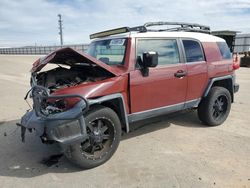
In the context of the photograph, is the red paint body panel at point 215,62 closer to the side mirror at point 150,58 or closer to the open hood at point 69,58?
the side mirror at point 150,58

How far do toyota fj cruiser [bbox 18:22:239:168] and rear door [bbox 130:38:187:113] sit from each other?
0.6 inches

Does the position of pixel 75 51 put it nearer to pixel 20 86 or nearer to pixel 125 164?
pixel 125 164

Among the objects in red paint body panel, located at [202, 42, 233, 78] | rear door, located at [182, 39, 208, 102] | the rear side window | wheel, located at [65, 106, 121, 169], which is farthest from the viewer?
the rear side window

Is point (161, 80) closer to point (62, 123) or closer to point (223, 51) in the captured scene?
point (62, 123)

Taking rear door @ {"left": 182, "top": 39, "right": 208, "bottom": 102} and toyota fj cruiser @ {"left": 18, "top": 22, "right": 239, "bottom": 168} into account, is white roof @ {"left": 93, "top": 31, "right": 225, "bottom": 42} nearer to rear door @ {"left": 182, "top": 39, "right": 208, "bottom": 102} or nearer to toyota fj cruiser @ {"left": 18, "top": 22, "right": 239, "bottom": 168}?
toyota fj cruiser @ {"left": 18, "top": 22, "right": 239, "bottom": 168}

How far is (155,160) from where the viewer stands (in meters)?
4.16

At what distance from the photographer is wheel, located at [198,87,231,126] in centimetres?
553

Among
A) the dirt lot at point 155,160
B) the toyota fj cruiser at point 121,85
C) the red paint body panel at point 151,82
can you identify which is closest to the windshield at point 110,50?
the toyota fj cruiser at point 121,85

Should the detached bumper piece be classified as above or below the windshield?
below

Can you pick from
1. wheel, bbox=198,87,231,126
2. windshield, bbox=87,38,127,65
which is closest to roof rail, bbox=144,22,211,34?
windshield, bbox=87,38,127,65

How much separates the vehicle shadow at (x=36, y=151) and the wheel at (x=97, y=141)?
24 cm

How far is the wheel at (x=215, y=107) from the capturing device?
553cm

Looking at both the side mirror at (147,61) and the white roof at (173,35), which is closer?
the side mirror at (147,61)

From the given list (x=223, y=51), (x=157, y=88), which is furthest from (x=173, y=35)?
(x=223, y=51)
